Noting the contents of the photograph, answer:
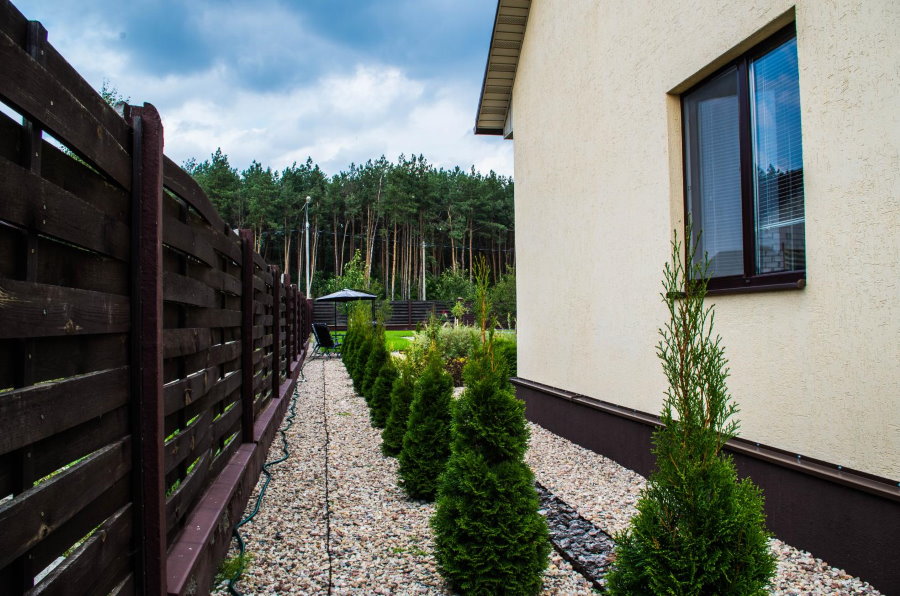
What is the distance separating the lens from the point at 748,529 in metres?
2.03

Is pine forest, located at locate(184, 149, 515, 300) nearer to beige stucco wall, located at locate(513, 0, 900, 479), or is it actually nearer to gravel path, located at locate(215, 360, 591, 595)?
beige stucco wall, located at locate(513, 0, 900, 479)

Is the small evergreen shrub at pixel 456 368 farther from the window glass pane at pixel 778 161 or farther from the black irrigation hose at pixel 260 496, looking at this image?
the window glass pane at pixel 778 161

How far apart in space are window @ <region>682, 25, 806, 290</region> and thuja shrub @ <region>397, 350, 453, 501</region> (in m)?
2.22

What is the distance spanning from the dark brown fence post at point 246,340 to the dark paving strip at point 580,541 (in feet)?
7.43

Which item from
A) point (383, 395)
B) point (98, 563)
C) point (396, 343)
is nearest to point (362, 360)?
point (383, 395)

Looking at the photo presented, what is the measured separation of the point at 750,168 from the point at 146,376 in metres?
3.83

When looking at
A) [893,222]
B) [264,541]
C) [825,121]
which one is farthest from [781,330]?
[264,541]

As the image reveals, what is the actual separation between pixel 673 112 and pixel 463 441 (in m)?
3.27

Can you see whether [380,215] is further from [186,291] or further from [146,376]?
[146,376]

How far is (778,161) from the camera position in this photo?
3705 millimetres

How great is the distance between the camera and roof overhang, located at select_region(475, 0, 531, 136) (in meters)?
7.76

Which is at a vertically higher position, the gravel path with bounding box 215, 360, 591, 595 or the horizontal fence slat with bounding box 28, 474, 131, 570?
the horizontal fence slat with bounding box 28, 474, 131, 570

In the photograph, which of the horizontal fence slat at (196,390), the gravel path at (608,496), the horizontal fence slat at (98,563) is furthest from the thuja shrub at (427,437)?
the horizontal fence slat at (98,563)

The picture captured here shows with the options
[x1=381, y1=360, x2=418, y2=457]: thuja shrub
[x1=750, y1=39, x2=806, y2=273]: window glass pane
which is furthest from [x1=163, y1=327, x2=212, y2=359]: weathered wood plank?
[x1=750, y1=39, x2=806, y2=273]: window glass pane
